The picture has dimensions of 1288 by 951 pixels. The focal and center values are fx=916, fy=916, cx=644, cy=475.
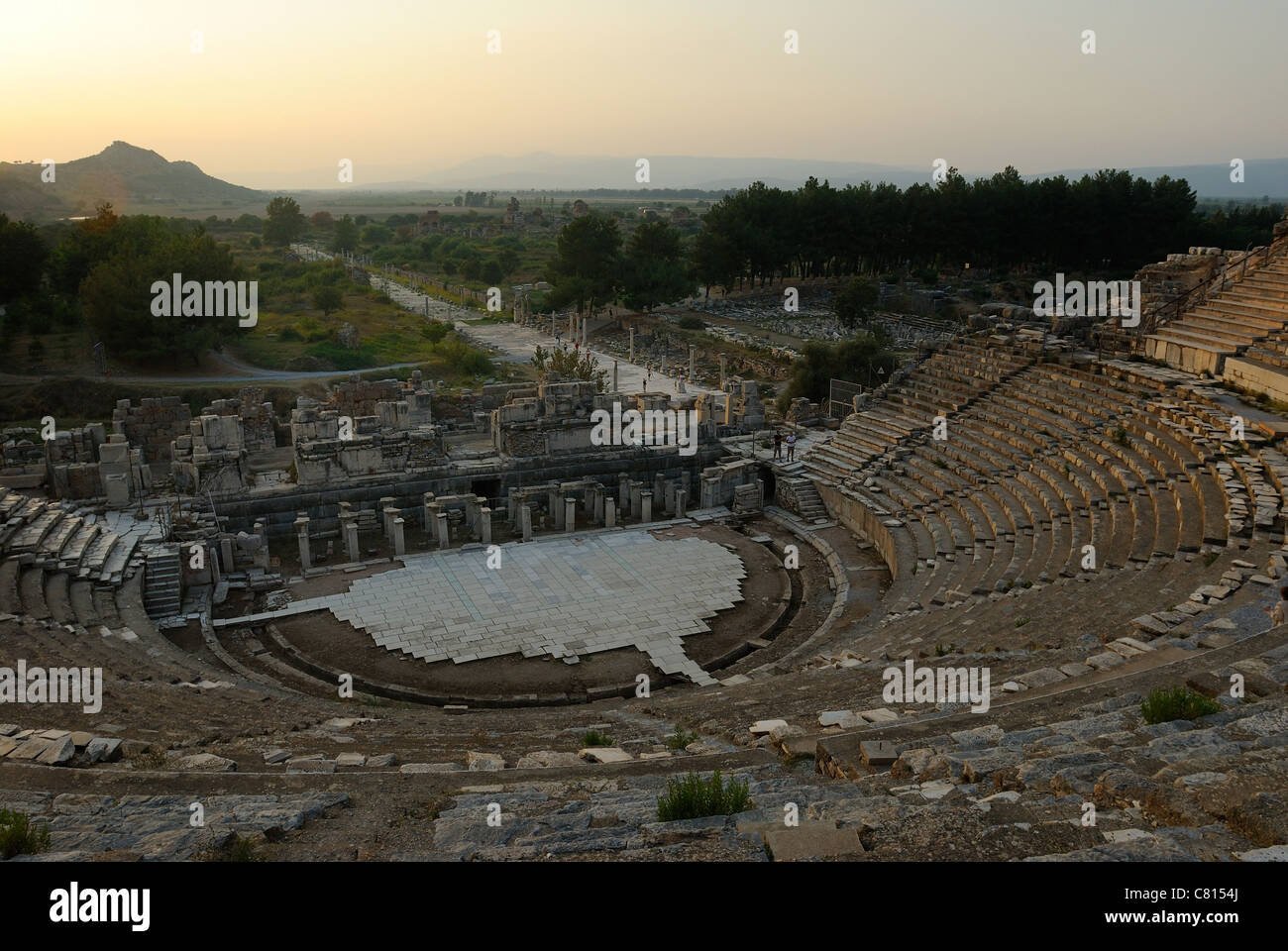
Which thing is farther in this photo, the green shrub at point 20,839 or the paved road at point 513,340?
the paved road at point 513,340

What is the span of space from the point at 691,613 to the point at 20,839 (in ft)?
47.3

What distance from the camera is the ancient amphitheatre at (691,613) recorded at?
7.48 m

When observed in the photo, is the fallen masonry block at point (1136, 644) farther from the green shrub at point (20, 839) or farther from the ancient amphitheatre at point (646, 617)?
the green shrub at point (20, 839)

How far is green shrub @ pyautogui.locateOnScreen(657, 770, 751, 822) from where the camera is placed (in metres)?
7.23

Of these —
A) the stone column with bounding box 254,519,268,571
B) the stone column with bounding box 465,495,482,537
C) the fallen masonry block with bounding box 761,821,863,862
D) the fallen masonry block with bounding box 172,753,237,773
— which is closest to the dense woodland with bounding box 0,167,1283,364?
the stone column with bounding box 465,495,482,537

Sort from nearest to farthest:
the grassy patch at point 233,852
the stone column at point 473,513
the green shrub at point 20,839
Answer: the green shrub at point 20,839 → the grassy patch at point 233,852 → the stone column at point 473,513

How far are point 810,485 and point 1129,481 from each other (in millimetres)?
8812

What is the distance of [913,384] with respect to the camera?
1171 inches

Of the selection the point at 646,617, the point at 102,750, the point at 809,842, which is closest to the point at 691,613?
the point at 646,617

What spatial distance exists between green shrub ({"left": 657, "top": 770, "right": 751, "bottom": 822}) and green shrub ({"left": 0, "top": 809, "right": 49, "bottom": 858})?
4566 millimetres

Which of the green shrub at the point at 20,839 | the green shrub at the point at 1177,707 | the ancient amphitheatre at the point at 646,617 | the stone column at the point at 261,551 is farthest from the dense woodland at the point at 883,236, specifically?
the green shrub at the point at 1177,707

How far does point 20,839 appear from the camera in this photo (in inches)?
260

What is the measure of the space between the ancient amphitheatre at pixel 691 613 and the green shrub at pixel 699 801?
0.17 m

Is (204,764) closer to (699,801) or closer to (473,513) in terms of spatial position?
(699,801)
